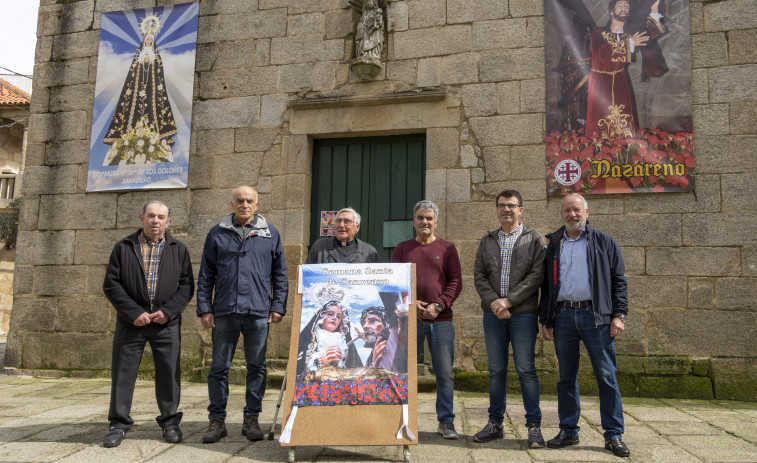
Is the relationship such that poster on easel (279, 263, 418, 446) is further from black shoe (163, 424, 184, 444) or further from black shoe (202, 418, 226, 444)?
black shoe (163, 424, 184, 444)

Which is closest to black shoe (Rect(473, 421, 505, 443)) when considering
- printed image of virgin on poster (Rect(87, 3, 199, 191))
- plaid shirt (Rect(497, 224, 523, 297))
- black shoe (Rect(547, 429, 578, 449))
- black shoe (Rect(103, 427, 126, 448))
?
black shoe (Rect(547, 429, 578, 449))

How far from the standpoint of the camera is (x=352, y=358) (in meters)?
3.35

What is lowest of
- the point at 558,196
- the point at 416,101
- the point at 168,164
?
the point at 558,196

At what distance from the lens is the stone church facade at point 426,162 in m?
4.97

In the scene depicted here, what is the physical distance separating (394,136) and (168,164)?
8.25 ft

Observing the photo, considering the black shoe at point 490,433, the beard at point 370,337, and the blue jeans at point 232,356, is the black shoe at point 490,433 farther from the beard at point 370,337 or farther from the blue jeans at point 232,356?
the blue jeans at point 232,356

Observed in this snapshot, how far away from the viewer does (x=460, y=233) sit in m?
5.50

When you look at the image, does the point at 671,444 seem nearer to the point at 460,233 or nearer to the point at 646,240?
the point at 646,240

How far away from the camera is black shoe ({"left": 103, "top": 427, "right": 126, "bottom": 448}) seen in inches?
136

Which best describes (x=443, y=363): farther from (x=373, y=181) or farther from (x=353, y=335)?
(x=373, y=181)

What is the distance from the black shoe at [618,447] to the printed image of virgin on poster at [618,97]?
8.37 ft

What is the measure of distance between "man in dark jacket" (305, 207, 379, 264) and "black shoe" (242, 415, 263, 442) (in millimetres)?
1061

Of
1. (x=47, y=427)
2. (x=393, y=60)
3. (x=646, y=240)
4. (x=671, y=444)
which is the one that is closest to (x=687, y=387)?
(x=646, y=240)

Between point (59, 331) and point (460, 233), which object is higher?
point (460, 233)
